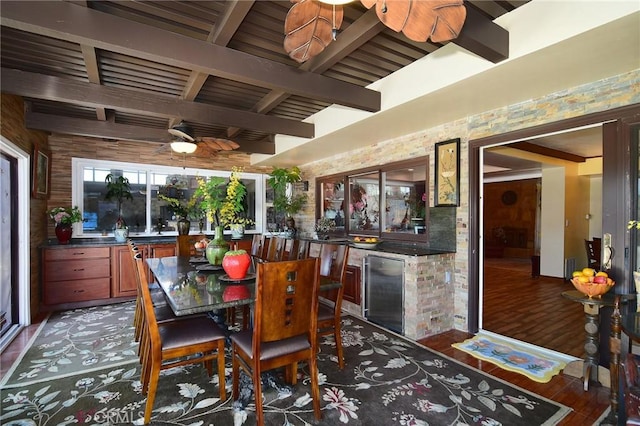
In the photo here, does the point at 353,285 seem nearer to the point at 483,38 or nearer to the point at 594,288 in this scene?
the point at 594,288

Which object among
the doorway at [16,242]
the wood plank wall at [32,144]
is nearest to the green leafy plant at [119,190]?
the wood plank wall at [32,144]

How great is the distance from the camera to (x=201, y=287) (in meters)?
2.28

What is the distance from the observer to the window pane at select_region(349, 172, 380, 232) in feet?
15.6

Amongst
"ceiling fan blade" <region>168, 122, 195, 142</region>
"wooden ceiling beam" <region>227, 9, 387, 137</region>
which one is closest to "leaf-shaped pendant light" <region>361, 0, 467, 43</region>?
"wooden ceiling beam" <region>227, 9, 387, 137</region>

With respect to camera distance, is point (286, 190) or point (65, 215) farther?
point (286, 190)

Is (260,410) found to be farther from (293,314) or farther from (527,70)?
(527,70)

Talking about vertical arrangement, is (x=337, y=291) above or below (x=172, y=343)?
above

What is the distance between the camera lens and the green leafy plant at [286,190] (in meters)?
5.86

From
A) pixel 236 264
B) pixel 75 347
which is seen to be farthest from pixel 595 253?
pixel 75 347

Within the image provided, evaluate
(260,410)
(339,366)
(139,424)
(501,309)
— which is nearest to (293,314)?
(260,410)

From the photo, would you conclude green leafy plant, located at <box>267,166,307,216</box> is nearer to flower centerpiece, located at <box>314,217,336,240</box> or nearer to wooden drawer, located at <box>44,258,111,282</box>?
flower centerpiece, located at <box>314,217,336,240</box>

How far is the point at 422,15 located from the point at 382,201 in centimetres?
335

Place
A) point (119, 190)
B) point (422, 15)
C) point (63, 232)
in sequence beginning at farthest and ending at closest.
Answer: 1. point (119, 190)
2. point (63, 232)
3. point (422, 15)

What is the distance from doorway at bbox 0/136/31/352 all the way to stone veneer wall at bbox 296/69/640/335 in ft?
13.4
